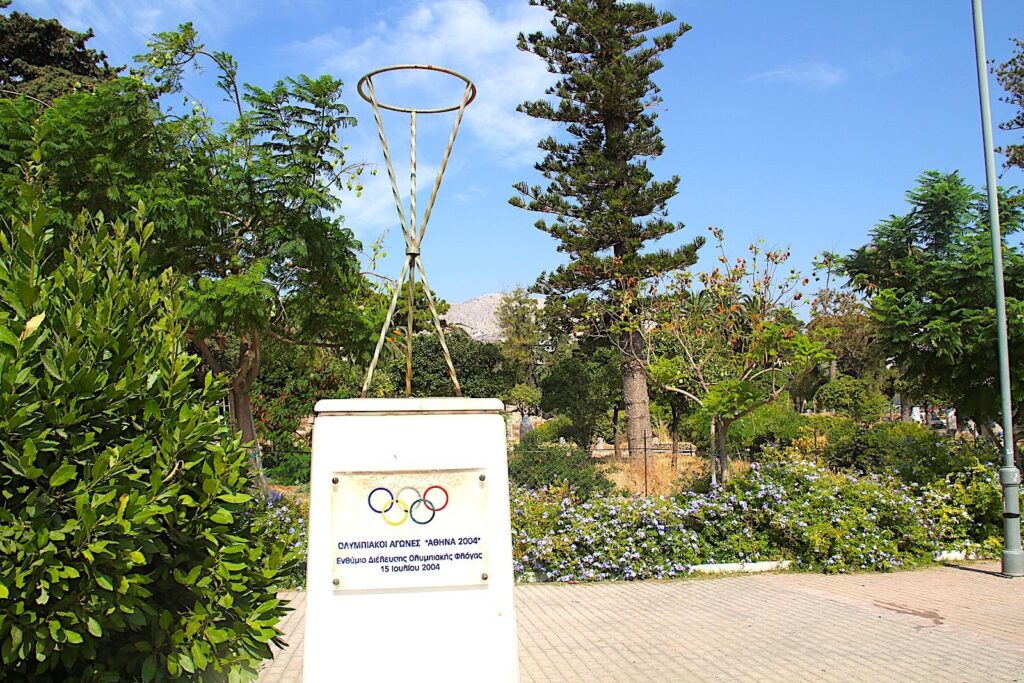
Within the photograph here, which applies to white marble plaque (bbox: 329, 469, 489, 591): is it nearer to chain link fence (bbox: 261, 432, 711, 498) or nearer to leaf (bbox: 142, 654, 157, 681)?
leaf (bbox: 142, 654, 157, 681)

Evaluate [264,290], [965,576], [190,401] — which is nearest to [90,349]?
[190,401]

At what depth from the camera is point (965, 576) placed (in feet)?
28.8

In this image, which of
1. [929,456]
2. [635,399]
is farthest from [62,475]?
[635,399]

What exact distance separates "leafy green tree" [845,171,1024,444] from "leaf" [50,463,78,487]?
10832 mm

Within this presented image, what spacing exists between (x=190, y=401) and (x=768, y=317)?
378 inches

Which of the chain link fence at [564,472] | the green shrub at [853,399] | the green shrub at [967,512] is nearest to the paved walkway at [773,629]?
the green shrub at [967,512]

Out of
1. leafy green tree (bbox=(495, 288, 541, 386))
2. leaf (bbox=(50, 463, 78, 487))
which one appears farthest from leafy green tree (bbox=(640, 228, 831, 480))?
leafy green tree (bbox=(495, 288, 541, 386))

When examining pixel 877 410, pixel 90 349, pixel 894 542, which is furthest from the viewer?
pixel 877 410

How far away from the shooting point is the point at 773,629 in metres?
6.61

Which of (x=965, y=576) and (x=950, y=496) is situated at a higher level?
(x=950, y=496)

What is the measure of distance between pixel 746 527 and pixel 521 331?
1318 inches

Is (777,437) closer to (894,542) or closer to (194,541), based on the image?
(894,542)

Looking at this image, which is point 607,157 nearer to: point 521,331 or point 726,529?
point 726,529

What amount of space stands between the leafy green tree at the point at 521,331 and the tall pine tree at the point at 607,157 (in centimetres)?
1916
